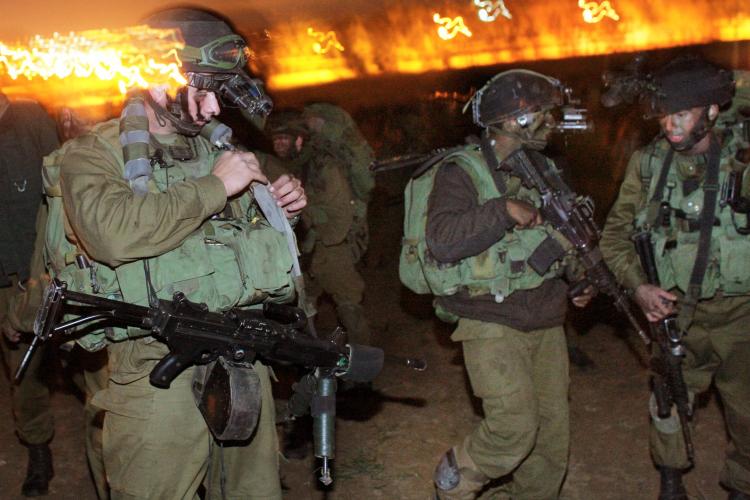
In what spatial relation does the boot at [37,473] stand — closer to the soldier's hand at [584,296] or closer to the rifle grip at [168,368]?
the rifle grip at [168,368]

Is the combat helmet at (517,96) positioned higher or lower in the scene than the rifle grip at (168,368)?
higher

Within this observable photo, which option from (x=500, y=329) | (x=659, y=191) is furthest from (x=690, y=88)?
(x=500, y=329)

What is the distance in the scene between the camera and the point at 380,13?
13.5 metres

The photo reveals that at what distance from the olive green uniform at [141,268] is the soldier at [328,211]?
11.3 ft

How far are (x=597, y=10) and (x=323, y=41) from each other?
4.77 meters

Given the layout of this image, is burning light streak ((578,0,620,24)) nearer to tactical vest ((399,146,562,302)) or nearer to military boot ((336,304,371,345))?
military boot ((336,304,371,345))

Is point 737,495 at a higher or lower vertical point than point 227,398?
lower

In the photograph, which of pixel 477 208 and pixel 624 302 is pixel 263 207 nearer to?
pixel 477 208

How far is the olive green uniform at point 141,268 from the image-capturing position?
2572 mm

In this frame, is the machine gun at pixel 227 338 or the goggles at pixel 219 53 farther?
the goggles at pixel 219 53

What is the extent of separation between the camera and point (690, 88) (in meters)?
Answer: 3.85

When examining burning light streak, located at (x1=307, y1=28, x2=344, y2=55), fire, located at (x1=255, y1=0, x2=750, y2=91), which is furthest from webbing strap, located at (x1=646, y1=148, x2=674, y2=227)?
burning light streak, located at (x1=307, y1=28, x2=344, y2=55)

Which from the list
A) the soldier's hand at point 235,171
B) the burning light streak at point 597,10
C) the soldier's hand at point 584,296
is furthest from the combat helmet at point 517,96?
the burning light streak at point 597,10

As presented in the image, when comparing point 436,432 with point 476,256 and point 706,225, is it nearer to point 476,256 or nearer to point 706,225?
point 476,256
